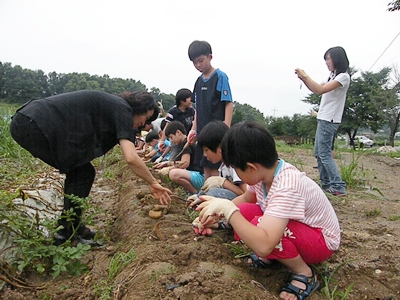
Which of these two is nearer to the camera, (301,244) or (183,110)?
(301,244)

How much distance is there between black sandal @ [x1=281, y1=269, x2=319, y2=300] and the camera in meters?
1.57

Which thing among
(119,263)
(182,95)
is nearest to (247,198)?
(119,263)

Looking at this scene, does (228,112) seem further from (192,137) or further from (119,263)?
(119,263)

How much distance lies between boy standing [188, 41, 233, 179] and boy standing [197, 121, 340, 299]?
148 cm

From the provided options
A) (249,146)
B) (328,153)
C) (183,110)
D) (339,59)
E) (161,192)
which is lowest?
(161,192)

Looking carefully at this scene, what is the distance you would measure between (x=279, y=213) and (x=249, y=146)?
1.04ft

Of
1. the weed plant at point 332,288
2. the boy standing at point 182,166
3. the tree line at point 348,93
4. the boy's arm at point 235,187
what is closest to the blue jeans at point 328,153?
the boy standing at point 182,166

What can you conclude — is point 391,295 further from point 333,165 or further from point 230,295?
point 333,165

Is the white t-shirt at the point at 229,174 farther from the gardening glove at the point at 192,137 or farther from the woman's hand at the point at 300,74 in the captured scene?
the woman's hand at the point at 300,74

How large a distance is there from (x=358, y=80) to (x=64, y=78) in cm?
2536

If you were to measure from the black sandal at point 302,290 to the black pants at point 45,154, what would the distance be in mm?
1200

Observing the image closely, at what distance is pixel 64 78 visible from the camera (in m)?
31.1

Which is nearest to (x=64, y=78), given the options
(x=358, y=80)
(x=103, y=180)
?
(x=358, y=80)

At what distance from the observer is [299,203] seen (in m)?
1.49
